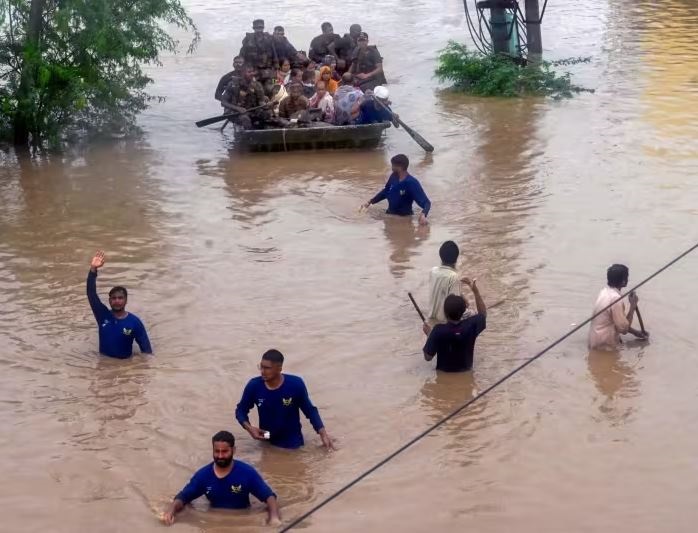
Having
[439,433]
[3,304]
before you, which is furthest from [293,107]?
[439,433]

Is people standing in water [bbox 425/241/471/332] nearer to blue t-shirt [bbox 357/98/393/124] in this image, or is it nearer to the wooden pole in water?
blue t-shirt [bbox 357/98/393/124]

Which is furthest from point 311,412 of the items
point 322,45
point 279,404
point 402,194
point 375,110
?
point 322,45

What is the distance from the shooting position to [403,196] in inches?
531

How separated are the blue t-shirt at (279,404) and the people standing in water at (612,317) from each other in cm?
281

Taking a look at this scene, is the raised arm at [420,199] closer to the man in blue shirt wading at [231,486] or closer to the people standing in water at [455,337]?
the people standing in water at [455,337]

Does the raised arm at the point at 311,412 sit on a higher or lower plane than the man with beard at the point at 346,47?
lower

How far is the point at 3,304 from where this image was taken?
36.6ft

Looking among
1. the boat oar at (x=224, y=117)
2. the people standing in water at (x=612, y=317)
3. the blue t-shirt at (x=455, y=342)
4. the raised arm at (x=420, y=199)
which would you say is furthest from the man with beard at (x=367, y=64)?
the blue t-shirt at (x=455, y=342)

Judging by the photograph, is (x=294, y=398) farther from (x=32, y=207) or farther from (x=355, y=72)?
(x=355, y=72)

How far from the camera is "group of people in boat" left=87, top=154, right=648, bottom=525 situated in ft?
23.5

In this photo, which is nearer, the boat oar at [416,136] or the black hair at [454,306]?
the black hair at [454,306]

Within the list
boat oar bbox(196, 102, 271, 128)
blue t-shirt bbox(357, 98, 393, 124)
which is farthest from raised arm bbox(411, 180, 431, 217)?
boat oar bbox(196, 102, 271, 128)

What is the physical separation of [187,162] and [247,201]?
2.32 metres

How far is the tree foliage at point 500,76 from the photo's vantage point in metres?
20.1
